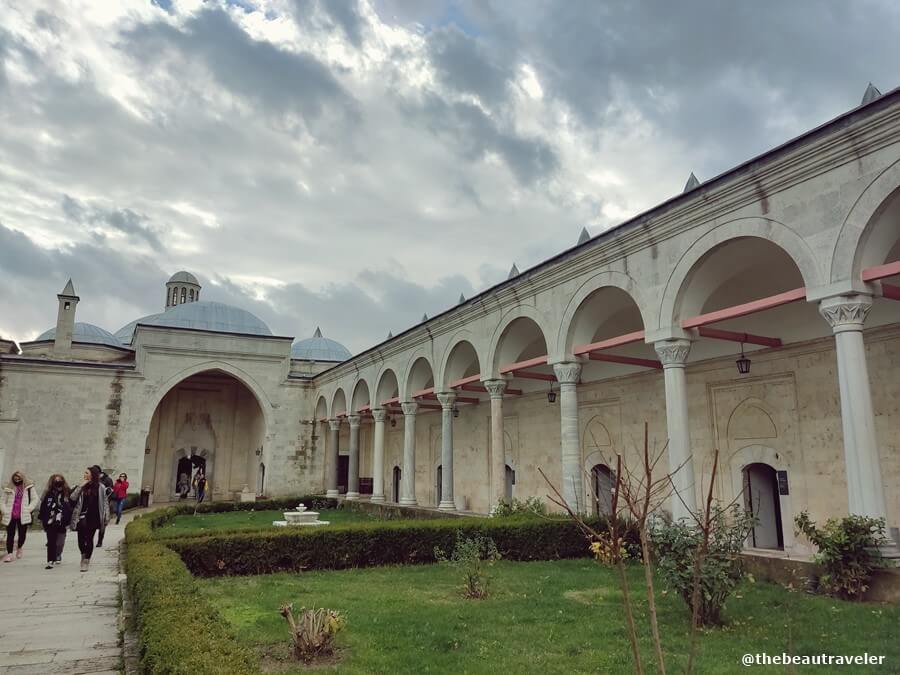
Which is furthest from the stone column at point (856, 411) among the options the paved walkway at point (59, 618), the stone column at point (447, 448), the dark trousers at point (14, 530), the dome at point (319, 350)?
the dome at point (319, 350)

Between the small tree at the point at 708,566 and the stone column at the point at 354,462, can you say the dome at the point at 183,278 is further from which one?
the small tree at the point at 708,566

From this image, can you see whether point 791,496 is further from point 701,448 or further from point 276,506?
point 276,506

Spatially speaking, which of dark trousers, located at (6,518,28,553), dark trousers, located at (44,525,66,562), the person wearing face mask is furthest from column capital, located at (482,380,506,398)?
dark trousers, located at (6,518,28,553)

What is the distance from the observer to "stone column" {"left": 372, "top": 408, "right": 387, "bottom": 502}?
19.0 m

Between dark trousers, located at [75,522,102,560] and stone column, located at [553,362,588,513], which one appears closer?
dark trousers, located at [75,522,102,560]

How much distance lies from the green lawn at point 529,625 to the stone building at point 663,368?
152cm

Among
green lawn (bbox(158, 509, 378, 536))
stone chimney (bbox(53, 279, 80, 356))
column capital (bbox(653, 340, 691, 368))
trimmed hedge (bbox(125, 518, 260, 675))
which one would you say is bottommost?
green lawn (bbox(158, 509, 378, 536))

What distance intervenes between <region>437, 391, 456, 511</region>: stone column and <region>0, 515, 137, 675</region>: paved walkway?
290 inches

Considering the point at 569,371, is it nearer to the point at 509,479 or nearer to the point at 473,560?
the point at 473,560

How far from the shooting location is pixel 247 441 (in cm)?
2845

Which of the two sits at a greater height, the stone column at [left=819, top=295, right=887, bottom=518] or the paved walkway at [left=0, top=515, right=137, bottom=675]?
the stone column at [left=819, top=295, right=887, bottom=518]

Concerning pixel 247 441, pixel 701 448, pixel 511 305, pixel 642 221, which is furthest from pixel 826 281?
pixel 247 441

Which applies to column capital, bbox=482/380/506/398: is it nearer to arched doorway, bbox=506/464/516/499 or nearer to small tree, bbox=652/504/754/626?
arched doorway, bbox=506/464/516/499

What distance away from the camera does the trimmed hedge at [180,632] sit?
3.26 metres
